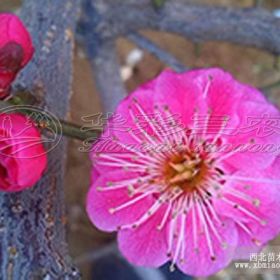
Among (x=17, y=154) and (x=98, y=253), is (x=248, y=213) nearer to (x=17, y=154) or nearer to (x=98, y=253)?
(x=17, y=154)

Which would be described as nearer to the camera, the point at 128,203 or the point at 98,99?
the point at 128,203

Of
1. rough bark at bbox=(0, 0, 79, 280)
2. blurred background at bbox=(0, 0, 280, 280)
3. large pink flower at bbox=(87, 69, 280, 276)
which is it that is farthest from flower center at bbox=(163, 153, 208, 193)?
blurred background at bbox=(0, 0, 280, 280)

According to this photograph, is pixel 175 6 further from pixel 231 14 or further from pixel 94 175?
pixel 94 175

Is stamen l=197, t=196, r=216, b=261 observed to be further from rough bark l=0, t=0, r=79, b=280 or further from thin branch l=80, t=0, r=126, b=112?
thin branch l=80, t=0, r=126, b=112

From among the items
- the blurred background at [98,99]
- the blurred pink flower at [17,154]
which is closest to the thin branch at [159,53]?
the blurred background at [98,99]

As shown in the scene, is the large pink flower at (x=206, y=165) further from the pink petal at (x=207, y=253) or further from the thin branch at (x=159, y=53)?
the thin branch at (x=159, y=53)

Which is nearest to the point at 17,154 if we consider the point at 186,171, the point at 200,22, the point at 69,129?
the point at 69,129
